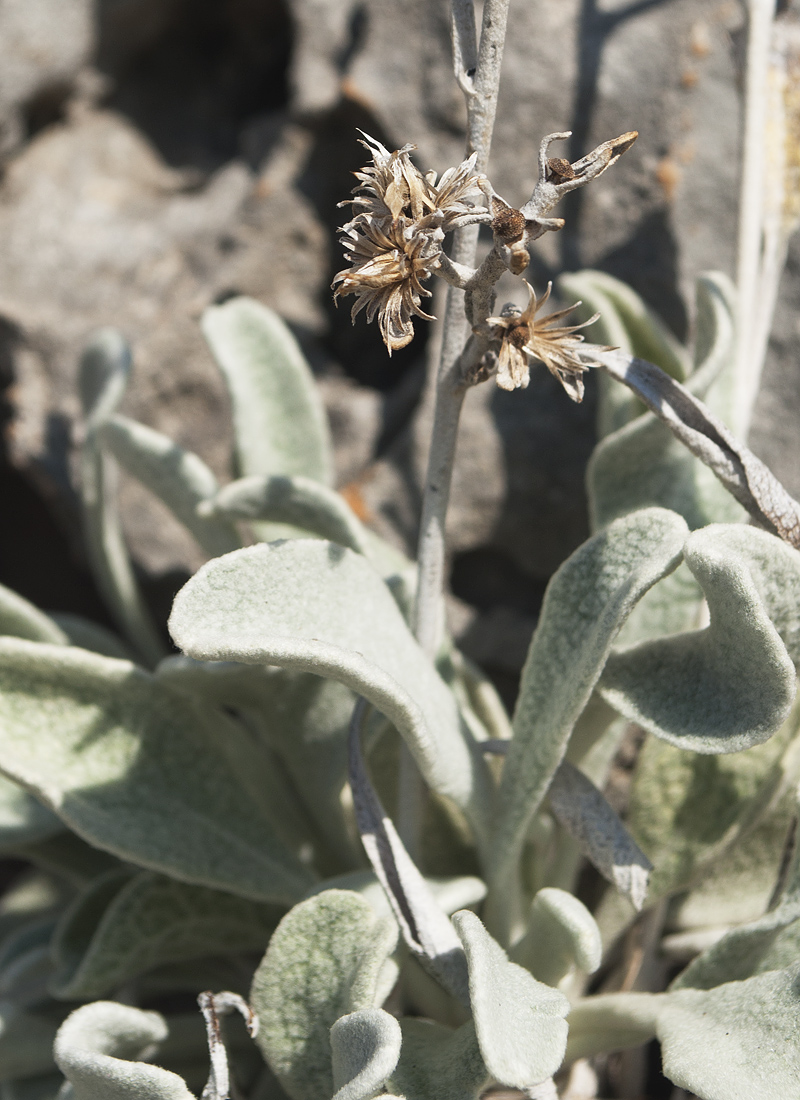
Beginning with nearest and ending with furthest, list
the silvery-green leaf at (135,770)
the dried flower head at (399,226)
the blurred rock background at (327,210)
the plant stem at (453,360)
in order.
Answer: the dried flower head at (399,226) < the plant stem at (453,360) < the silvery-green leaf at (135,770) < the blurred rock background at (327,210)

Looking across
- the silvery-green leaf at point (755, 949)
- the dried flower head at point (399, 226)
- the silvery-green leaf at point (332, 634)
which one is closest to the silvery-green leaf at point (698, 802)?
the silvery-green leaf at point (755, 949)

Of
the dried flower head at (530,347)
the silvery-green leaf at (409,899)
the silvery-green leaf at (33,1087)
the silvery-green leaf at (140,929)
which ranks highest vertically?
the dried flower head at (530,347)

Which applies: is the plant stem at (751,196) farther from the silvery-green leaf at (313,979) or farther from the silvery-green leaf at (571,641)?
Result: the silvery-green leaf at (313,979)

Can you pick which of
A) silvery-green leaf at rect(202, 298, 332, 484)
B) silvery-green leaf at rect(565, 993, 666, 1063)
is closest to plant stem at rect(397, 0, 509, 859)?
silvery-green leaf at rect(565, 993, 666, 1063)

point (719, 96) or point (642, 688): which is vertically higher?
point (719, 96)

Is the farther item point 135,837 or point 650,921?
point 650,921

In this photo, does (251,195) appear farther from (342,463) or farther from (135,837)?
(135,837)

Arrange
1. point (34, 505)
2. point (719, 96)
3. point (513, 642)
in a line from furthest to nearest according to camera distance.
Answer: point (34, 505) → point (513, 642) → point (719, 96)

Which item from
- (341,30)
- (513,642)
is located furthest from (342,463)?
(341,30)
